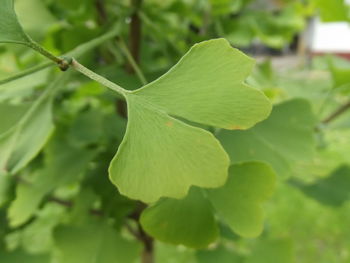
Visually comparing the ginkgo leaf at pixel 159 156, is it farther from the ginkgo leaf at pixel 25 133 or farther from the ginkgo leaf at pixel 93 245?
the ginkgo leaf at pixel 93 245

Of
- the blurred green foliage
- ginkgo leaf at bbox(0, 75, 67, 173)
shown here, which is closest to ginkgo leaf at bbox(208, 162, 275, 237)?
the blurred green foliage

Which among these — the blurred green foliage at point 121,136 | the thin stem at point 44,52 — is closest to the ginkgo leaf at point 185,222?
the blurred green foliage at point 121,136

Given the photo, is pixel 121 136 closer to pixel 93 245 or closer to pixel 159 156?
pixel 93 245

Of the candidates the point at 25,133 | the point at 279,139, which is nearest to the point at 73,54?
the point at 25,133

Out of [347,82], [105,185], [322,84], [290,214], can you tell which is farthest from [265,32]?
[290,214]

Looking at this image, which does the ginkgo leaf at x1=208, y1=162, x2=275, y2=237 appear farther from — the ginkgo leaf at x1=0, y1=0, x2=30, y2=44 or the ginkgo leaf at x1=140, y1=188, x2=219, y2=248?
the ginkgo leaf at x1=0, y1=0, x2=30, y2=44
